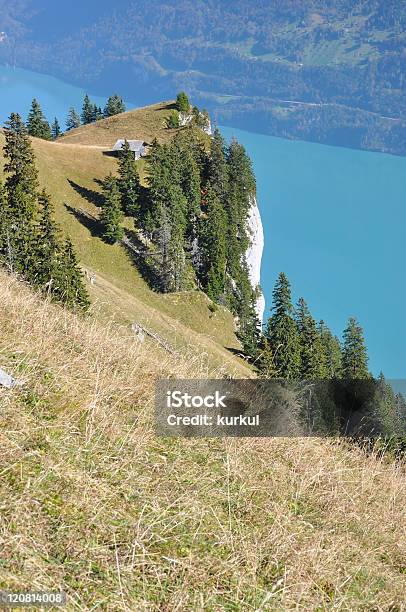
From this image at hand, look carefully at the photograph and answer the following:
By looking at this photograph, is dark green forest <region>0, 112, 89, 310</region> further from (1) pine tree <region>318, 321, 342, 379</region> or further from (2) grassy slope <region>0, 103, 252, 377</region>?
(1) pine tree <region>318, 321, 342, 379</region>

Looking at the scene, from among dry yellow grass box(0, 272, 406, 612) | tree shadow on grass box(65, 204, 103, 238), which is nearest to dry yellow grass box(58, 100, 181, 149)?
tree shadow on grass box(65, 204, 103, 238)

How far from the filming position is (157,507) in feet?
16.9

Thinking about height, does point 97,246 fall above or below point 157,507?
above

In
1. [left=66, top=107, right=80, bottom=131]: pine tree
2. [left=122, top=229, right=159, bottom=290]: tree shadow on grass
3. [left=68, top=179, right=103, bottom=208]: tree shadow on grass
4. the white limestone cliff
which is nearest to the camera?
[left=122, top=229, right=159, bottom=290]: tree shadow on grass

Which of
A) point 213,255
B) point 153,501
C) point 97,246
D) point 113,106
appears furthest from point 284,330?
point 113,106

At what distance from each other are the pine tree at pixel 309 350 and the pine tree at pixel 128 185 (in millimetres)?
27666

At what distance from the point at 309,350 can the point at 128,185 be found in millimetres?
34400

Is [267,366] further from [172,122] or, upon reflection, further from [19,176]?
[172,122]

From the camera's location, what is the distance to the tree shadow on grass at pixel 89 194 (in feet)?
233

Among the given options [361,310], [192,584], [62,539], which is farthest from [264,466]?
[361,310]

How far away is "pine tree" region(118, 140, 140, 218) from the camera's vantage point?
231 feet

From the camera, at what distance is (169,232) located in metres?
66.0

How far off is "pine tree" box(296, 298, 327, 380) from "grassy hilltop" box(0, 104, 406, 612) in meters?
43.8

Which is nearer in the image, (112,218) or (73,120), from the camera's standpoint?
(112,218)
